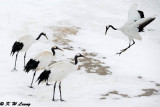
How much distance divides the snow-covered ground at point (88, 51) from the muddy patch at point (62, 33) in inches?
6.7

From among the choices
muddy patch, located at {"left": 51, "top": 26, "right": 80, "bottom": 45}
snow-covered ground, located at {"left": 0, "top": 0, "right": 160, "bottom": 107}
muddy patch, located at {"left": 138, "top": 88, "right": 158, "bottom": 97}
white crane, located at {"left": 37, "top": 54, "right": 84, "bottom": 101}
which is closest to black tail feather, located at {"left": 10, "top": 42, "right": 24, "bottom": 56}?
snow-covered ground, located at {"left": 0, "top": 0, "right": 160, "bottom": 107}

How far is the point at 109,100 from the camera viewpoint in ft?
22.3

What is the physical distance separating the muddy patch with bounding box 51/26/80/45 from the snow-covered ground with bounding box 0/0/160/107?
171 mm

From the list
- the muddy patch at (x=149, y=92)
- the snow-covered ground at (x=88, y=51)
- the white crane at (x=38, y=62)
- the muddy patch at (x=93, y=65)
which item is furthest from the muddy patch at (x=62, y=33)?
A: the muddy patch at (x=149, y=92)

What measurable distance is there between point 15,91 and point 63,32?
5.68 m

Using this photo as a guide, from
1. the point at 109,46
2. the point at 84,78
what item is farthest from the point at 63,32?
the point at 84,78

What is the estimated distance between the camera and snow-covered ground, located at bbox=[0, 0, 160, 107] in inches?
267

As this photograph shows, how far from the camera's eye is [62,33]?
11.9 m

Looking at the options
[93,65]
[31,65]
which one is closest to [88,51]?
[93,65]

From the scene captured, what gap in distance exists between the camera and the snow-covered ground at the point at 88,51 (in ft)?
22.3

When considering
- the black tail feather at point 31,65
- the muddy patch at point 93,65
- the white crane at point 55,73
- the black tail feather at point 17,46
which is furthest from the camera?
the muddy patch at point 93,65

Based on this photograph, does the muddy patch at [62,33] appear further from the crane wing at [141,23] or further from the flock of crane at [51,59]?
the crane wing at [141,23]

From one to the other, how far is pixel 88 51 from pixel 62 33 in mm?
2175

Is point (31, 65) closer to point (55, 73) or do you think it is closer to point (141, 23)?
point (55, 73)
